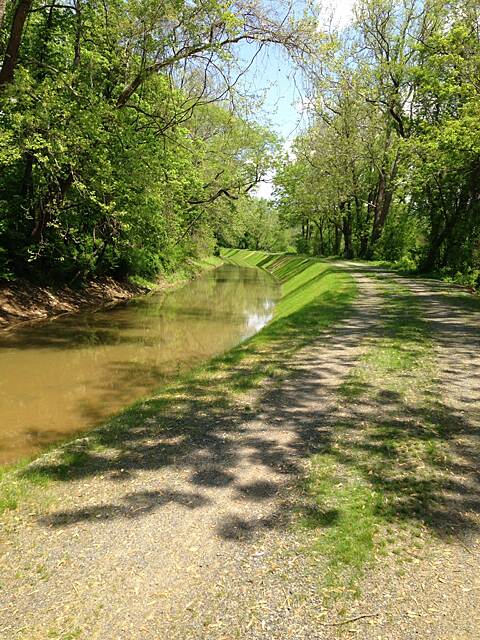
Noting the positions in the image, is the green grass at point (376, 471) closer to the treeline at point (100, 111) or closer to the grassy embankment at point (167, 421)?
the grassy embankment at point (167, 421)

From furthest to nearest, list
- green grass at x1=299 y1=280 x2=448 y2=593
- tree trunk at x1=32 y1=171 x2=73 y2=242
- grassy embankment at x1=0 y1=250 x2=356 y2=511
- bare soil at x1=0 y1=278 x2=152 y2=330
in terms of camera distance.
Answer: bare soil at x1=0 y1=278 x2=152 y2=330
tree trunk at x1=32 y1=171 x2=73 y2=242
grassy embankment at x1=0 y1=250 x2=356 y2=511
green grass at x1=299 y1=280 x2=448 y2=593

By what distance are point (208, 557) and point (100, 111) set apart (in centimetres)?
1351

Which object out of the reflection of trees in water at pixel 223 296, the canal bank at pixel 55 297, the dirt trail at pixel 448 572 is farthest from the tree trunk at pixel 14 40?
the dirt trail at pixel 448 572

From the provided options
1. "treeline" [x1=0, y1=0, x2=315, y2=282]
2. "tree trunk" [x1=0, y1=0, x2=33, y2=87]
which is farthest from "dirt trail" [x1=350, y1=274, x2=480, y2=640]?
"tree trunk" [x1=0, y1=0, x2=33, y2=87]

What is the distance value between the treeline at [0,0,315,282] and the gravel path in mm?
7925

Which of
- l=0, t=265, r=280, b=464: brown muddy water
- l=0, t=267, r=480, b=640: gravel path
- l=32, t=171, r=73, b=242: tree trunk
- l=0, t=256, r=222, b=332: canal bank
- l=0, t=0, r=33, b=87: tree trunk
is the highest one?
l=0, t=0, r=33, b=87: tree trunk

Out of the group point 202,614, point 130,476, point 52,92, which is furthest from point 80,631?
point 52,92

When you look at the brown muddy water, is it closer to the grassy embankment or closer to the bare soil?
the bare soil

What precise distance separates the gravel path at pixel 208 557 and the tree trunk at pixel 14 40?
10674mm

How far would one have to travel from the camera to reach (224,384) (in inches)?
338

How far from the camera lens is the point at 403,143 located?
22.4 m

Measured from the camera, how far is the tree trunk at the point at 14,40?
11023mm

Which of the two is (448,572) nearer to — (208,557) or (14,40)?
(208,557)

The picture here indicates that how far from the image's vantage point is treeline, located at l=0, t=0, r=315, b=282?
40.2ft
